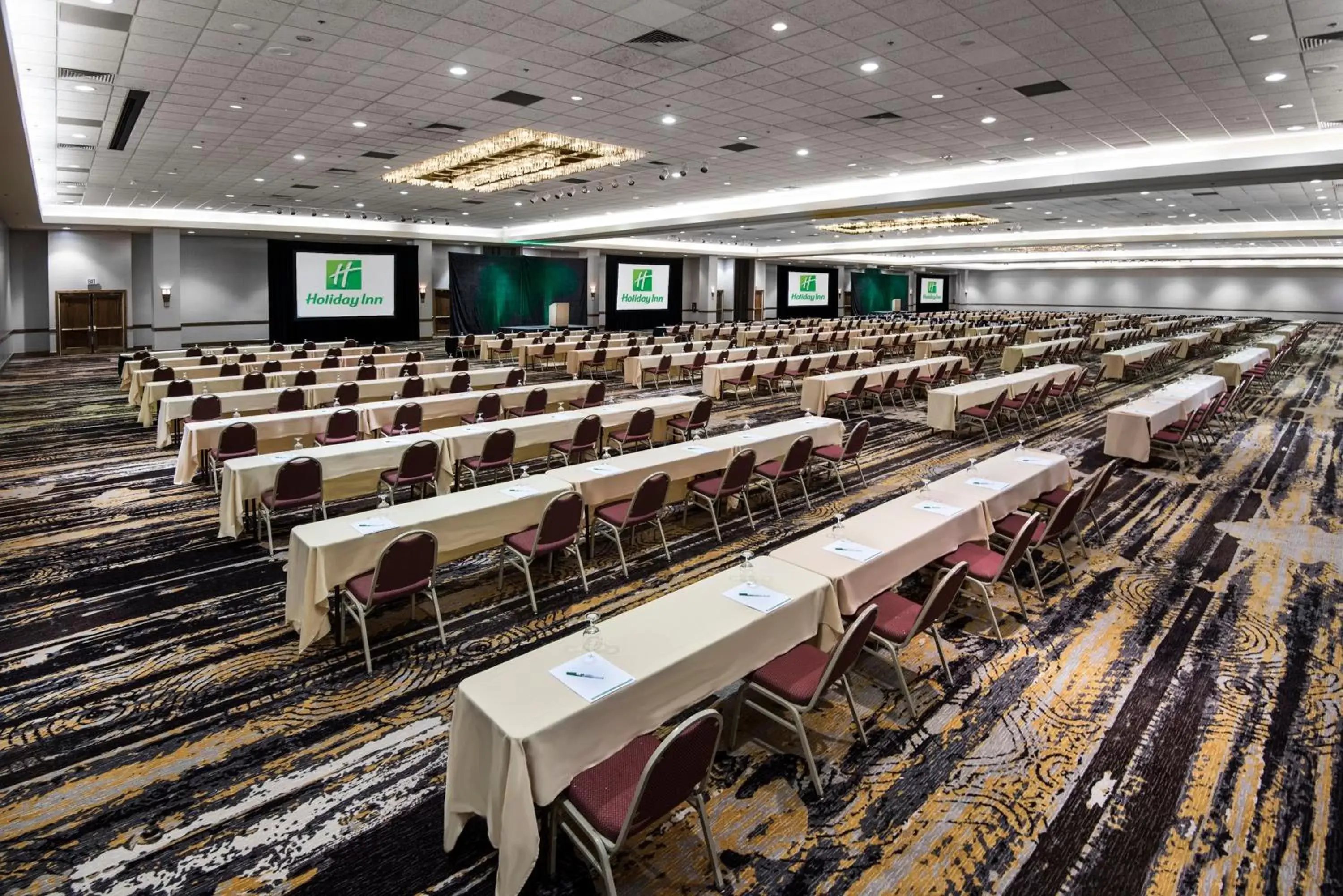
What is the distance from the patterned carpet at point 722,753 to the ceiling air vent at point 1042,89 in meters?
5.18

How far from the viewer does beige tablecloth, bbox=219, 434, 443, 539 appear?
19.7ft

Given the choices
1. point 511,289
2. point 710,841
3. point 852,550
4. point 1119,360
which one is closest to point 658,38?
point 852,550

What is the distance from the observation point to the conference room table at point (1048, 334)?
82.1ft

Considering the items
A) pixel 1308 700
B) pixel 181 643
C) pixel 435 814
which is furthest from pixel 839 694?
pixel 181 643

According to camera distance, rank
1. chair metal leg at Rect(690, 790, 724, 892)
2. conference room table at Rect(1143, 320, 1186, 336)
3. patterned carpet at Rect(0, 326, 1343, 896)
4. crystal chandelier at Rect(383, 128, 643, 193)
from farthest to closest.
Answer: conference room table at Rect(1143, 320, 1186, 336) < crystal chandelier at Rect(383, 128, 643, 193) < patterned carpet at Rect(0, 326, 1343, 896) < chair metal leg at Rect(690, 790, 724, 892)

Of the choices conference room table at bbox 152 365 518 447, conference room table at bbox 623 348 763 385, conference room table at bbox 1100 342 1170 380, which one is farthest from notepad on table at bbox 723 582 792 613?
conference room table at bbox 1100 342 1170 380

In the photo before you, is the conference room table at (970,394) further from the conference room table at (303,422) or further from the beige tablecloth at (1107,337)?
the beige tablecloth at (1107,337)

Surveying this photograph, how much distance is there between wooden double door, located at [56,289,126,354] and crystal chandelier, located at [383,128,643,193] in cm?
1234

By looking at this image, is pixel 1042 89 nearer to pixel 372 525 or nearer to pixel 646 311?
pixel 372 525

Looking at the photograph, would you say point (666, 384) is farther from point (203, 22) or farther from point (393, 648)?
point (393, 648)

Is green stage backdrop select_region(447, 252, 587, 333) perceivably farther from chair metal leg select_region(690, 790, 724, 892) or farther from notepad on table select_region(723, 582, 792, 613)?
chair metal leg select_region(690, 790, 724, 892)

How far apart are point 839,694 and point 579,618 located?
5.73ft

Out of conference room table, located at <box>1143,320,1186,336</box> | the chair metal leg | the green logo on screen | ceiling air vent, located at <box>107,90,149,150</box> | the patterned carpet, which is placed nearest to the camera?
the chair metal leg

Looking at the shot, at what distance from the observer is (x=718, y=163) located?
1377 cm
